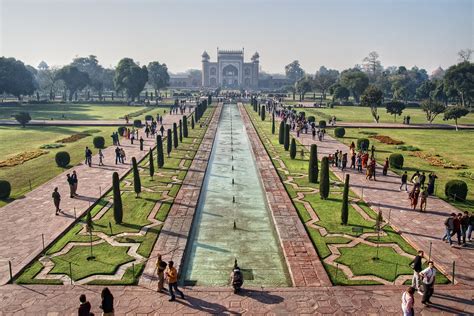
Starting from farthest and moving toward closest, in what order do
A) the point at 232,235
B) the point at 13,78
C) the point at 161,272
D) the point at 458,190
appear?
the point at 13,78, the point at 458,190, the point at 232,235, the point at 161,272

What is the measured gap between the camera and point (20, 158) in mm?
27047

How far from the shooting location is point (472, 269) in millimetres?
12234

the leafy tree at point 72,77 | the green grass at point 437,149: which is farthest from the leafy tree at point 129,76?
the green grass at point 437,149

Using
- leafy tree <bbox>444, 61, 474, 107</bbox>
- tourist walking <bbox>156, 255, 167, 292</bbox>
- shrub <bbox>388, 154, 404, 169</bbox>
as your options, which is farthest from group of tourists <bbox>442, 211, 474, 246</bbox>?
leafy tree <bbox>444, 61, 474, 107</bbox>

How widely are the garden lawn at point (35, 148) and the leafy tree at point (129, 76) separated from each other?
30348mm

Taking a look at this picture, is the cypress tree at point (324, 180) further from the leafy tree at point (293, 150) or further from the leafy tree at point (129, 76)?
the leafy tree at point (129, 76)

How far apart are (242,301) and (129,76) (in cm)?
6713

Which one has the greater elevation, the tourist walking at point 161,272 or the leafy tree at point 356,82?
the leafy tree at point 356,82

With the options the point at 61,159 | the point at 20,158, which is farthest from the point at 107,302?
the point at 20,158

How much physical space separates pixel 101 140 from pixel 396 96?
65.3 meters

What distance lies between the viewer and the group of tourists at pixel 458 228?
1374cm

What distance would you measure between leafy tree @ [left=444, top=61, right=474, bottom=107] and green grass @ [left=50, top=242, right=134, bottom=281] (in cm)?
5926

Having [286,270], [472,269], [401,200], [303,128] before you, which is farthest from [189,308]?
[303,128]

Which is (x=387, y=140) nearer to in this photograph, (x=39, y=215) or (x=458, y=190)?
(x=458, y=190)
